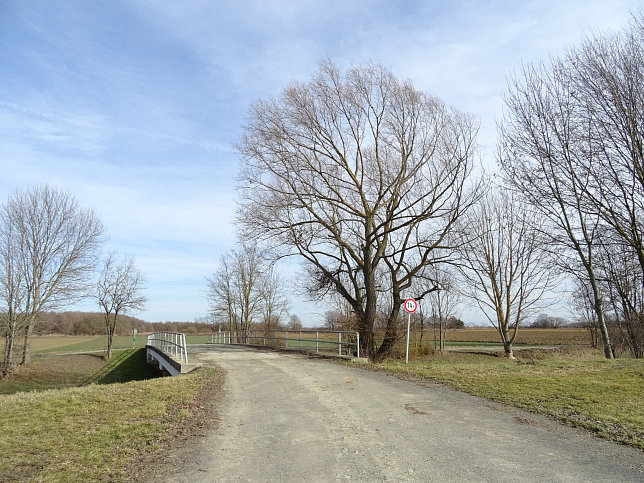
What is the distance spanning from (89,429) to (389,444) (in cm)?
449

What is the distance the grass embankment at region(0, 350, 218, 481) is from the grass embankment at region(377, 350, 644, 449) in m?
6.07

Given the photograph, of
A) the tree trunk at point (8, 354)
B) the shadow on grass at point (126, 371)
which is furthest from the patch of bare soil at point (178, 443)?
the tree trunk at point (8, 354)

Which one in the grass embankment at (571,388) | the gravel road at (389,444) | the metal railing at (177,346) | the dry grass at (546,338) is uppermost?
the metal railing at (177,346)

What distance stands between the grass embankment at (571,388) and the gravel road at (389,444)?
0.52 metres

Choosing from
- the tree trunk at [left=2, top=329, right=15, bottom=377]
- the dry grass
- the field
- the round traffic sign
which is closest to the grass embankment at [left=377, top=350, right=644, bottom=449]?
the round traffic sign

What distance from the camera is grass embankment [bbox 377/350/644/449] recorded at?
6.73 meters

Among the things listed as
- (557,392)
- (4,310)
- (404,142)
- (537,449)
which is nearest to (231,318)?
(4,310)

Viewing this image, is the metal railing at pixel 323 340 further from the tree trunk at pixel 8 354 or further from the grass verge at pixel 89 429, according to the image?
the tree trunk at pixel 8 354

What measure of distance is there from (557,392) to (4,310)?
31.4 metres

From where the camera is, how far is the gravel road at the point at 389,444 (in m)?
4.64

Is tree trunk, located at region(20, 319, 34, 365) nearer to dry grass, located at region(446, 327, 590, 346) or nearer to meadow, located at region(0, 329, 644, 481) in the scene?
meadow, located at region(0, 329, 644, 481)

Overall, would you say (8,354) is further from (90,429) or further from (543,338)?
(543,338)

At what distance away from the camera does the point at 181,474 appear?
468 centimetres

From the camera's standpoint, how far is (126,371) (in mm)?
29250
